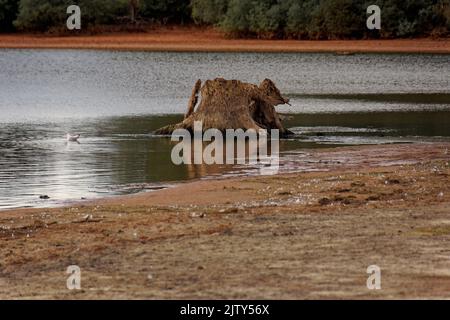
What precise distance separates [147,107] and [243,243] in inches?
907

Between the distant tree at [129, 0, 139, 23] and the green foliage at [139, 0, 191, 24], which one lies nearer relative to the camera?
the distant tree at [129, 0, 139, 23]

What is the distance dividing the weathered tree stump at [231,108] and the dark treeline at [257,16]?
48241mm

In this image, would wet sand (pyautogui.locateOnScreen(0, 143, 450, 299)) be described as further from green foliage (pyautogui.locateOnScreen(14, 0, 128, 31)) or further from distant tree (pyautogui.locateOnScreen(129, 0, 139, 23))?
distant tree (pyautogui.locateOnScreen(129, 0, 139, 23))

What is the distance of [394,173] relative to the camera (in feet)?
58.0

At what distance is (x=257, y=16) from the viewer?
78188mm

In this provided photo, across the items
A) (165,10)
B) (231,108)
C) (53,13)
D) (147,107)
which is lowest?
(147,107)

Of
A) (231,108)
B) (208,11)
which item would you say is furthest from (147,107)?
(208,11)

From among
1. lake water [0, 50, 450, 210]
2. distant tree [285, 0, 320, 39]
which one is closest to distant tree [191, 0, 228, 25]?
distant tree [285, 0, 320, 39]

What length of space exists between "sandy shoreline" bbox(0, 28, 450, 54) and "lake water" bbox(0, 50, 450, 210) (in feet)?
17.3

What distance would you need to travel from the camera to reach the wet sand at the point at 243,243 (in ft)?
31.2

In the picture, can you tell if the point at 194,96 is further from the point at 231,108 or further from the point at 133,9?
the point at 133,9

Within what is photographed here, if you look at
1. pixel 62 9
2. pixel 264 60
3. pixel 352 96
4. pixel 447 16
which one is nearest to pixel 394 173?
pixel 352 96

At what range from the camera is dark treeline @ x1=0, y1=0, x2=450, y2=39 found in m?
73.1

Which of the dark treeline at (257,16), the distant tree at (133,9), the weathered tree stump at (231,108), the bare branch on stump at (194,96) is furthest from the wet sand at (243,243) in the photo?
the distant tree at (133,9)
